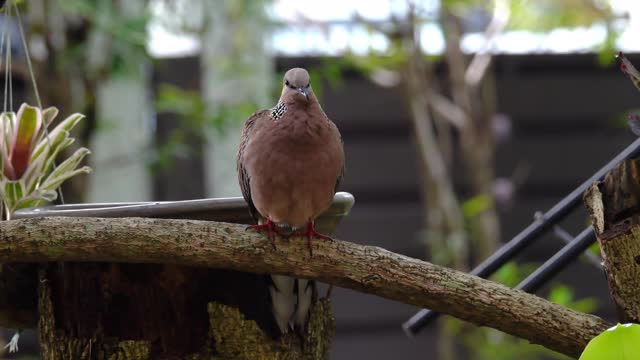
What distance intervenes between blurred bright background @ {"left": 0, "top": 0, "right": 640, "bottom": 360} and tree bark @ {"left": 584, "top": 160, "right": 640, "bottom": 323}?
4.99 ft

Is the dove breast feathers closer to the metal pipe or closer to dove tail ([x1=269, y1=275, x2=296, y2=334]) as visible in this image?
dove tail ([x1=269, y1=275, x2=296, y2=334])

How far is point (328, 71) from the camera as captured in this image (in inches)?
144

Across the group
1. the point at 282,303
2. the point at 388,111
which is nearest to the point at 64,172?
the point at 282,303

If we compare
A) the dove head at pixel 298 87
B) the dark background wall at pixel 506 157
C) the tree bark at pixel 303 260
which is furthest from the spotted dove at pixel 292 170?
the dark background wall at pixel 506 157

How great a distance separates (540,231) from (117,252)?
0.77m

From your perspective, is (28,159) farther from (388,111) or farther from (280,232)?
(388,111)

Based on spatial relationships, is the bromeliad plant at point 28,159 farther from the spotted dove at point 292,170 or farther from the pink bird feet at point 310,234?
the pink bird feet at point 310,234

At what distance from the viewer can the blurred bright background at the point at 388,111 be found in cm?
356

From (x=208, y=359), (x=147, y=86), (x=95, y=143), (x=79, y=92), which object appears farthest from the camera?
(x=147, y=86)

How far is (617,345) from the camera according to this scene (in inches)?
44.8

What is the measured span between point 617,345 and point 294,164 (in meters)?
0.78

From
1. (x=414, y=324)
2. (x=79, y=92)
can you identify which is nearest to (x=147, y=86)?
(x=79, y=92)

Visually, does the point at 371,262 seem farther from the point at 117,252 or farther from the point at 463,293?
the point at 117,252

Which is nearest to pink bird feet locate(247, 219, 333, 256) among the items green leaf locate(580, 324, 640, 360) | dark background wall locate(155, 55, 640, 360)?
green leaf locate(580, 324, 640, 360)
